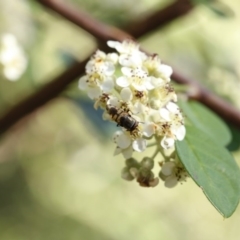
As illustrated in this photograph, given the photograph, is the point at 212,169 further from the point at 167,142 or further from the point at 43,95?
the point at 43,95

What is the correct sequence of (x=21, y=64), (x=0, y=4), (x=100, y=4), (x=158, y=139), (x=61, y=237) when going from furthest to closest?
(x=61, y=237), (x=100, y=4), (x=0, y=4), (x=21, y=64), (x=158, y=139)

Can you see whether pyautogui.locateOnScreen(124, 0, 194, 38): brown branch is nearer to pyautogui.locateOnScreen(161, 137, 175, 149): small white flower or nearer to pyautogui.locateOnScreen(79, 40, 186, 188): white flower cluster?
pyautogui.locateOnScreen(79, 40, 186, 188): white flower cluster

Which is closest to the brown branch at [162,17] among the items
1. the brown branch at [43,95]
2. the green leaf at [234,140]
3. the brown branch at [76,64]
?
the brown branch at [76,64]

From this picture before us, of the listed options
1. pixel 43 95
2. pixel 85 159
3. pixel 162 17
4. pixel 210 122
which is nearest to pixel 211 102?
pixel 210 122

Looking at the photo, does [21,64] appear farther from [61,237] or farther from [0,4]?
[61,237]

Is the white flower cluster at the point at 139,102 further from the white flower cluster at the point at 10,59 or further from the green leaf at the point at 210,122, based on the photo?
the white flower cluster at the point at 10,59

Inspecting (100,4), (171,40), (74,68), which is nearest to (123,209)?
(171,40)

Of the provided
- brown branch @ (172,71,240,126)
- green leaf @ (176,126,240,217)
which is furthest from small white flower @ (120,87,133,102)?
brown branch @ (172,71,240,126)

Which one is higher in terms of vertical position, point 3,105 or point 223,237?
point 3,105
